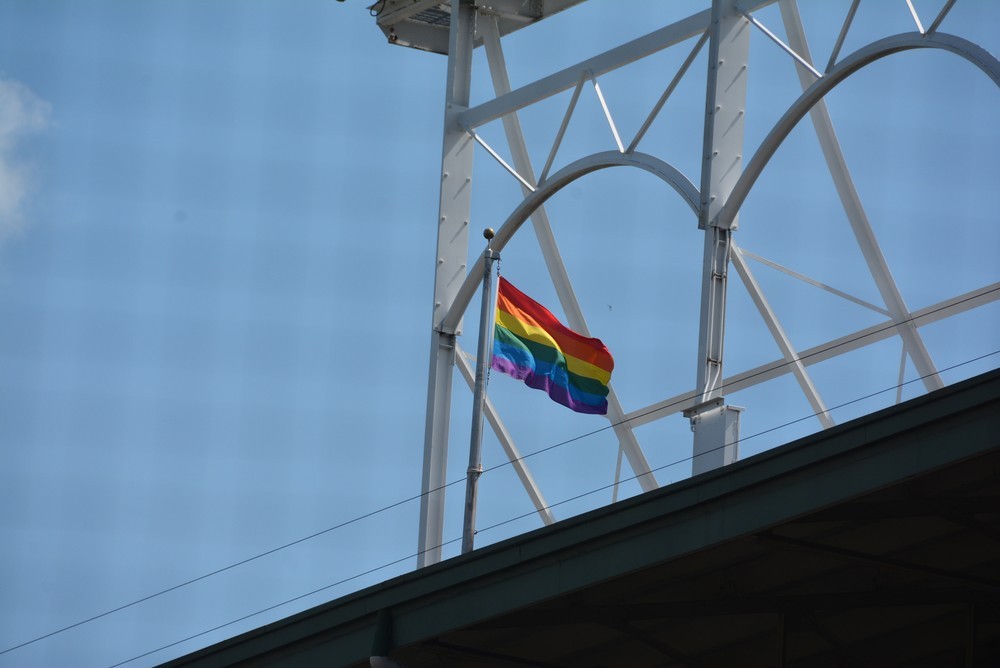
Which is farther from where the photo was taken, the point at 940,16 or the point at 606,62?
the point at 606,62

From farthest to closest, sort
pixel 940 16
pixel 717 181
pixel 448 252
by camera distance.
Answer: pixel 448 252
pixel 717 181
pixel 940 16

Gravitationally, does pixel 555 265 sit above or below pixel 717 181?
above

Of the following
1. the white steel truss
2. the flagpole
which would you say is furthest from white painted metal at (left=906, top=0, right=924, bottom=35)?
the flagpole

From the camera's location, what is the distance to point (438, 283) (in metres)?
24.2

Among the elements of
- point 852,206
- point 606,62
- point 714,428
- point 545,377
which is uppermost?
point 606,62

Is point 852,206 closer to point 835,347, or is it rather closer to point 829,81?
point 835,347

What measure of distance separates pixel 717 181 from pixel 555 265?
502 centimetres

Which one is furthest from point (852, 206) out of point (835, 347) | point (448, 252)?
point (448, 252)

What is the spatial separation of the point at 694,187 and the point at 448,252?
16.7 feet

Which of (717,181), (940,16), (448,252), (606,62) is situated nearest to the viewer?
(940,16)

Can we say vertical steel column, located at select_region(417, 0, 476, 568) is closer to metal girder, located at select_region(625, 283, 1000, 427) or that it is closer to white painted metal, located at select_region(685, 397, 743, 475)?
metal girder, located at select_region(625, 283, 1000, 427)

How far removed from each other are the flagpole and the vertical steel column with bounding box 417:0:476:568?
3803mm

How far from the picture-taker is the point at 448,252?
2448 centimetres

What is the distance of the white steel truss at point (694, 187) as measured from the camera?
62.7 ft
